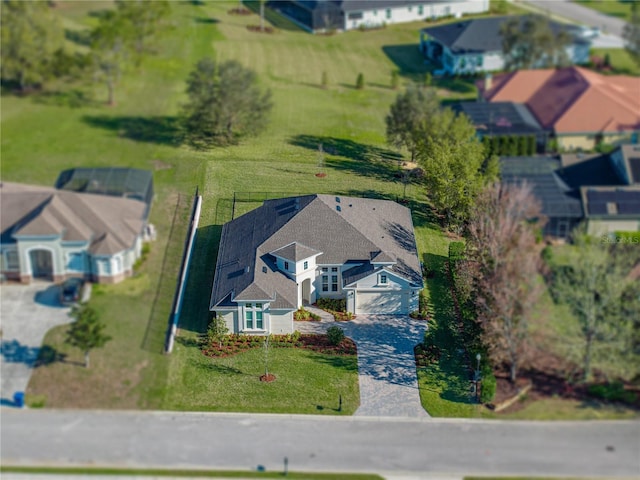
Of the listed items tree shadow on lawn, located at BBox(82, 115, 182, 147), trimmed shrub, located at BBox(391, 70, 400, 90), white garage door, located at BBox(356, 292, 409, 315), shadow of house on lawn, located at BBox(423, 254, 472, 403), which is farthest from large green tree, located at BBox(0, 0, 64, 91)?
trimmed shrub, located at BBox(391, 70, 400, 90)

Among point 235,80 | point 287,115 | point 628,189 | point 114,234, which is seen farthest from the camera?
point 287,115

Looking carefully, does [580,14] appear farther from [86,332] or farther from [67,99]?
[86,332]

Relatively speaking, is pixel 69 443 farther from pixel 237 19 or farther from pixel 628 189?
pixel 237 19

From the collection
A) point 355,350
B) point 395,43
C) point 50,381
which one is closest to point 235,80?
point 355,350

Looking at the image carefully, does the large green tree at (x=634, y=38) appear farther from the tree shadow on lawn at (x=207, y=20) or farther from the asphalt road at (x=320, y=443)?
the asphalt road at (x=320, y=443)

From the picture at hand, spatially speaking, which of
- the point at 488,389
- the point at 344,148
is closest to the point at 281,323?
the point at 488,389
